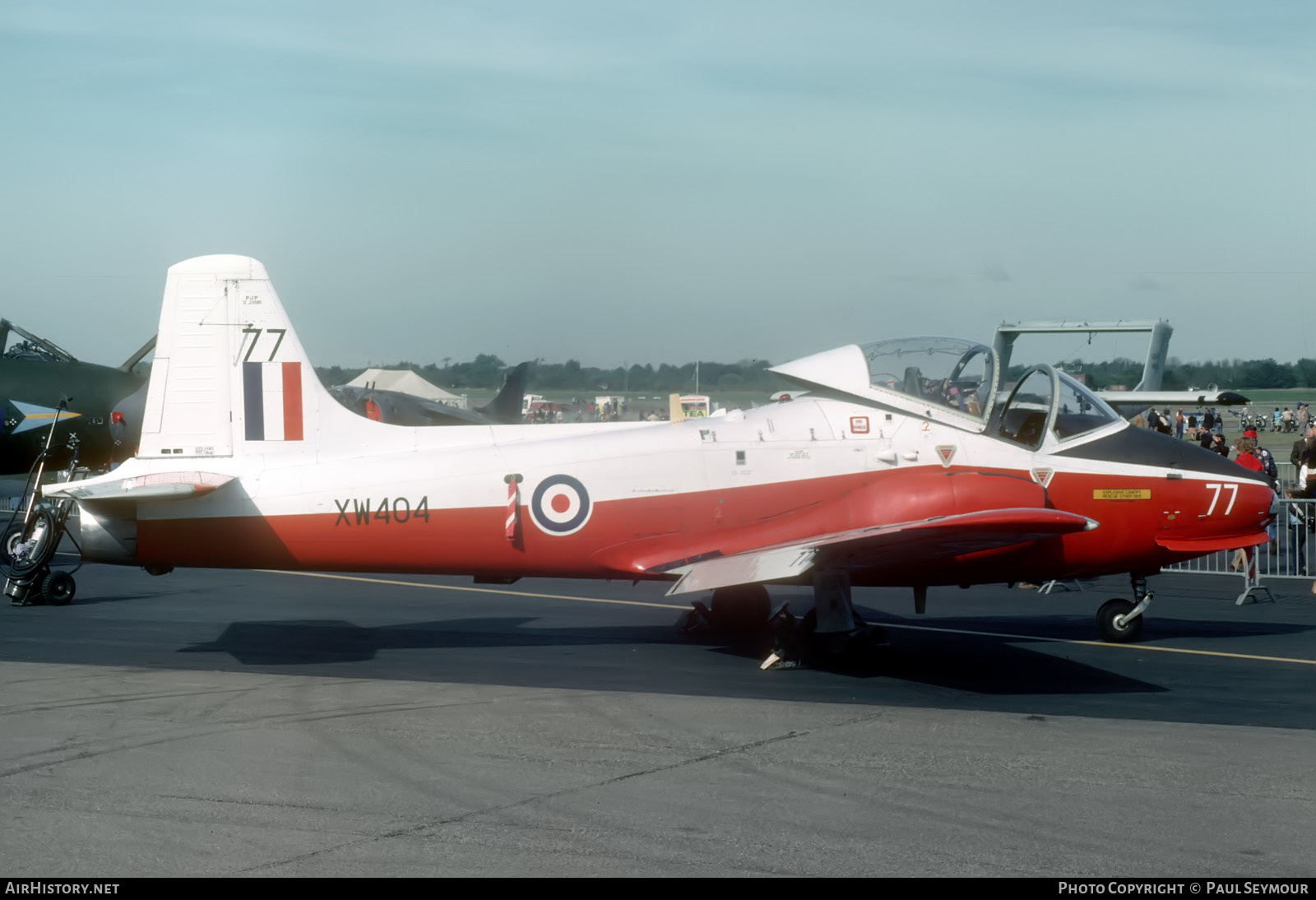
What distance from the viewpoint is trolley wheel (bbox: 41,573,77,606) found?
13289 mm

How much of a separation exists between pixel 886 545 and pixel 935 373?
6.58 ft

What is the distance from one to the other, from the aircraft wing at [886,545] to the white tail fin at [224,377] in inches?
140

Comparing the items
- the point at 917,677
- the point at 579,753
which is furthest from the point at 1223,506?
the point at 579,753

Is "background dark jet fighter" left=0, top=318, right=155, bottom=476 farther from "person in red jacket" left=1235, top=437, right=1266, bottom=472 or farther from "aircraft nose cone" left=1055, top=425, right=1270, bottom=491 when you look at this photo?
"person in red jacket" left=1235, top=437, right=1266, bottom=472

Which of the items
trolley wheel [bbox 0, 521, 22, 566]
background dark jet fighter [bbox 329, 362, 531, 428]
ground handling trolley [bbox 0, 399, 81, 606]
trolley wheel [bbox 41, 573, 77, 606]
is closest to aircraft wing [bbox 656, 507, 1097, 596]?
ground handling trolley [bbox 0, 399, 81, 606]

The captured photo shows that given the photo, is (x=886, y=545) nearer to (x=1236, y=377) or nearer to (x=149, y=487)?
(x=149, y=487)

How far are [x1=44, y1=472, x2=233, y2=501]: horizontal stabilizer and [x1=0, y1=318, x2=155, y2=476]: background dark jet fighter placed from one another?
8.17 meters

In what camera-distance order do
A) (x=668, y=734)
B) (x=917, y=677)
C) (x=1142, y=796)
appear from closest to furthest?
(x=1142, y=796), (x=668, y=734), (x=917, y=677)

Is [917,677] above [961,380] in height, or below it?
below

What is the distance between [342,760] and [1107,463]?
693 centimetres

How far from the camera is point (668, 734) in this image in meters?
7.50

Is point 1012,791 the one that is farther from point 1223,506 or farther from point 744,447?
point 1223,506

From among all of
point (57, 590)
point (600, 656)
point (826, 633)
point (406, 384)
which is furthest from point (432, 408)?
point (826, 633)

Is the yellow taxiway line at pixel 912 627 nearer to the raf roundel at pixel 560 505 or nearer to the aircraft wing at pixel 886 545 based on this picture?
the aircraft wing at pixel 886 545
